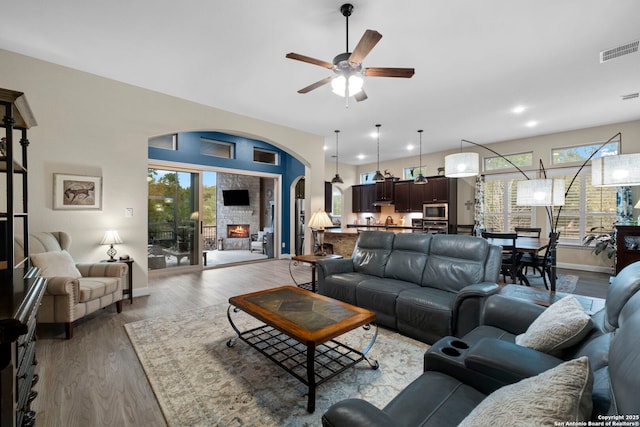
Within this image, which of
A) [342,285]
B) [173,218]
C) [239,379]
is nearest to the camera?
[239,379]

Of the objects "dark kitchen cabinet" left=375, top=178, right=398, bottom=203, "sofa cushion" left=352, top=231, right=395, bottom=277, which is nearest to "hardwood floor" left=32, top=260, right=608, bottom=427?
"sofa cushion" left=352, top=231, right=395, bottom=277

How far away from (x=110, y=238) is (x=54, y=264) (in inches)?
35.3

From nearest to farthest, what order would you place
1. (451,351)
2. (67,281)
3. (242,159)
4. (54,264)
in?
(451,351) → (67,281) → (54,264) → (242,159)

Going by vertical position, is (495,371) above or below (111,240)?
below

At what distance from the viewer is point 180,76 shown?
3.78 m

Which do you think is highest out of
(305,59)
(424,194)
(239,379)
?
(305,59)

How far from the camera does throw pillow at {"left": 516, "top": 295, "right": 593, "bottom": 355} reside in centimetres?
139

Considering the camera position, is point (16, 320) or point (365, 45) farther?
point (365, 45)

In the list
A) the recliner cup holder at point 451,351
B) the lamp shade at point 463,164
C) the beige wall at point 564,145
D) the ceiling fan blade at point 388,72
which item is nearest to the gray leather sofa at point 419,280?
the recliner cup holder at point 451,351

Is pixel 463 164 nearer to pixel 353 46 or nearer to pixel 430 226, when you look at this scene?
pixel 353 46

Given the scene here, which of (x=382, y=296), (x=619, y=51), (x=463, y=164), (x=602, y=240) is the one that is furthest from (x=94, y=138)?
(x=602, y=240)

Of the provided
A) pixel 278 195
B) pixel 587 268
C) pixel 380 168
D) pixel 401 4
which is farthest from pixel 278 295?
pixel 380 168

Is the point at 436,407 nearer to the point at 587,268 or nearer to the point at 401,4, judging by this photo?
the point at 401,4

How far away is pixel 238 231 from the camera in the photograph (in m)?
9.76
